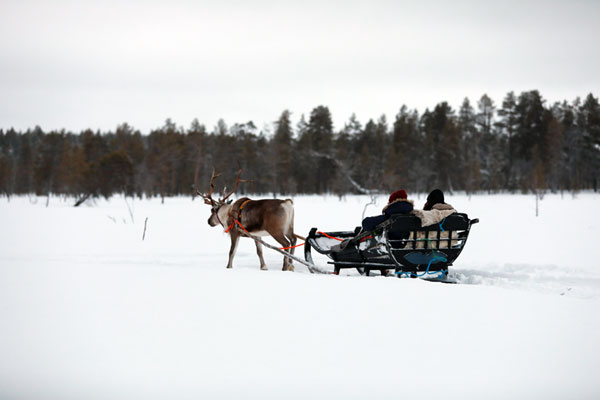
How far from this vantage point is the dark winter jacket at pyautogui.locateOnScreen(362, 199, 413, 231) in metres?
6.90

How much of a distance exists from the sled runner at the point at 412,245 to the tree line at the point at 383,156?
41.4 meters

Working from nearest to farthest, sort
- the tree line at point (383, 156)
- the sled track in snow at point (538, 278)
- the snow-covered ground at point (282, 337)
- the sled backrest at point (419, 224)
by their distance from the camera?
the snow-covered ground at point (282, 337) → the sled backrest at point (419, 224) → the sled track in snow at point (538, 278) → the tree line at point (383, 156)

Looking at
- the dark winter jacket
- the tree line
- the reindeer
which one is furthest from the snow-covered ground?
the tree line

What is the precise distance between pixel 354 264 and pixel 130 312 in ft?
12.9

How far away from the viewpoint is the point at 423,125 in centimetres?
6656

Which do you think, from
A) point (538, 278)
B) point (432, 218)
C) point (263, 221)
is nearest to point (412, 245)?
point (432, 218)

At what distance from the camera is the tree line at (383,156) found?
53.8 meters

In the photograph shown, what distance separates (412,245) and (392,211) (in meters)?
0.57

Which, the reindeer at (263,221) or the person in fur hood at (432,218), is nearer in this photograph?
the person in fur hood at (432,218)

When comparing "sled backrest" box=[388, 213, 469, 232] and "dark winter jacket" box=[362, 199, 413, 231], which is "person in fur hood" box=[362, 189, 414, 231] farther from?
"sled backrest" box=[388, 213, 469, 232]

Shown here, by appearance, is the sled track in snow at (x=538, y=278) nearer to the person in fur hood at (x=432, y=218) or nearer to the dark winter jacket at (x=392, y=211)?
the person in fur hood at (x=432, y=218)

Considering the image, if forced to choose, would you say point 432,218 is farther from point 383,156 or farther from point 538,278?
point 383,156

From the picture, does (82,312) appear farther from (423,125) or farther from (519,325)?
(423,125)

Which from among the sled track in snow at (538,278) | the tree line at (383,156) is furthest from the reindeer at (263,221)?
the tree line at (383,156)
